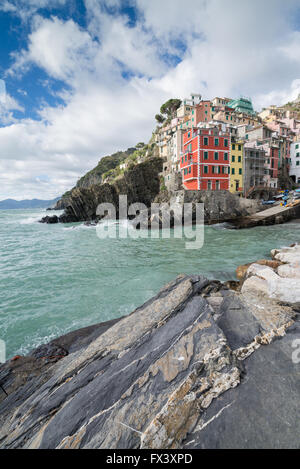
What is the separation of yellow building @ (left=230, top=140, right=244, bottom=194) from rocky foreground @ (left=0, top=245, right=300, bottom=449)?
→ 3284 centimetres

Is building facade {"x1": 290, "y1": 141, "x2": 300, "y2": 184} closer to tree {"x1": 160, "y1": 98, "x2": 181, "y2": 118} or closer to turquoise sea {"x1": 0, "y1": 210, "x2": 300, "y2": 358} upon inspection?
tree {"x1": 160, "y1": 98, "x2": 181, "y2": 118}

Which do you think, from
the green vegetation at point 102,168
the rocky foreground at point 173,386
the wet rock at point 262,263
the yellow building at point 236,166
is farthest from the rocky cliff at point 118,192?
the green vegetation at point 102,168

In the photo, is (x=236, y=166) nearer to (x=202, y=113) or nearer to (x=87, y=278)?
(x=202, y=113)

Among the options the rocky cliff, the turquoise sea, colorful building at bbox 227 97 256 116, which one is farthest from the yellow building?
colorful building at bbox 227 97 256 116

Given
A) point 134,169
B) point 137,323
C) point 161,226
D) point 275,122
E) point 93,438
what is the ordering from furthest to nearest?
point 275,122 < point 134,169 < point 161,226 < point 137,323 < point 93,438

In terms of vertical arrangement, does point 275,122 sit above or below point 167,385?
above

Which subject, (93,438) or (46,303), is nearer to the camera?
(93,438)

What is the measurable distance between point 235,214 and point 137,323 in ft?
93.4

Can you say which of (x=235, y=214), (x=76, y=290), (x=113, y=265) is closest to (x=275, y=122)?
(x=235, y=214)

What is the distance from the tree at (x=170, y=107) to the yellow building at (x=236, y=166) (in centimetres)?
3602

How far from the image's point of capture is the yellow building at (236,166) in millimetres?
32031
